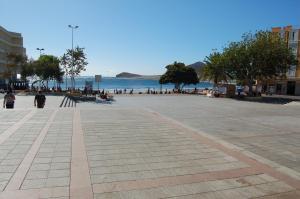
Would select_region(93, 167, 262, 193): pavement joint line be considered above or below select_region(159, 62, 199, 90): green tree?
below

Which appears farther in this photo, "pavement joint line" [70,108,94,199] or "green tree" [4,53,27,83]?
"green tree" [4,53,27,83]

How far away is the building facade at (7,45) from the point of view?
68875mm

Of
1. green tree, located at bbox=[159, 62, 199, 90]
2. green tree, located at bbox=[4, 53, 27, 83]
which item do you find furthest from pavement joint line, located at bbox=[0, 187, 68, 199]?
green tree, located at bbox=[159, 62, 199, 90]

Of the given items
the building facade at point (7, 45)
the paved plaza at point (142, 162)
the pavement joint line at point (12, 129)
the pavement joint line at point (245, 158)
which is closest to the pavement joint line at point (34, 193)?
the paved plaza at point (142, 162)

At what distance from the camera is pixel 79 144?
9773 millimetres

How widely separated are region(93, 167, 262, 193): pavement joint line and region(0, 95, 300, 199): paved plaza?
2cm

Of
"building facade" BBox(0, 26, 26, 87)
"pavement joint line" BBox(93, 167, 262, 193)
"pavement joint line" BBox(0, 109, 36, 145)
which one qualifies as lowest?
"pavement joint line" BBox(93, 167, 262, 193)

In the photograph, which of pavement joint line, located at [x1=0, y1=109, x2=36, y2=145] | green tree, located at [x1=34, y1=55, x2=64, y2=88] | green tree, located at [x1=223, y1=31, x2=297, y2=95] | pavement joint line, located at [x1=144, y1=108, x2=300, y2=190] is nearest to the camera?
pavement joint line, located at [x1=144, y1=108, x2=300, y2=190]

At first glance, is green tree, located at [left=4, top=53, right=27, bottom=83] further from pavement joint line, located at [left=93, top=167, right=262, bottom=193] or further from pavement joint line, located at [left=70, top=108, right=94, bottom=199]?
pavement joint line, located at [left=93, top=167, right=262, bottom=193]

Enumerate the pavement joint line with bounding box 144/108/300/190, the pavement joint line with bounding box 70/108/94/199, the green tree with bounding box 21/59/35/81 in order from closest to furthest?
the pavement joint line with bounding box 70/108/94/199 → the pavement joint line with bounding box 144/108/300/190 → the green tree with bounding box 21/59/35/81

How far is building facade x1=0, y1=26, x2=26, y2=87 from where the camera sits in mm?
68875

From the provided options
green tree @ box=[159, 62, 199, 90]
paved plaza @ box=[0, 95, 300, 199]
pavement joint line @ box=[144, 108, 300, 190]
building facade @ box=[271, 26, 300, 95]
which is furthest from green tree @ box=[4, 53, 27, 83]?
pavement joint line @ box=[144, 108, 300, 190]

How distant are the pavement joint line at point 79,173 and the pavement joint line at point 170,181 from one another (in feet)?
0.69

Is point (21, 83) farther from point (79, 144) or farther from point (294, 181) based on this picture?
point (294, 181)
